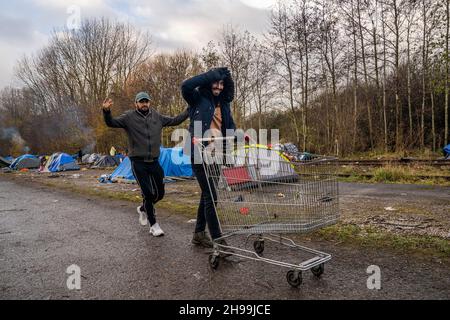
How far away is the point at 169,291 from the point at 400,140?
17599 mm

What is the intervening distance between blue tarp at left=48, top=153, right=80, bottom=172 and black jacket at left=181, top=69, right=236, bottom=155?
72.7ft

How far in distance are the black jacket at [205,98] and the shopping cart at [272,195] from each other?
372 mm

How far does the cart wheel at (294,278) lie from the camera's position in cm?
305

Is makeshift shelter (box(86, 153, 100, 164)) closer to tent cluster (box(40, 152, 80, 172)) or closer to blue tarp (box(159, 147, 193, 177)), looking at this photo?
tent cluster (box(40, 152, 80, 172))

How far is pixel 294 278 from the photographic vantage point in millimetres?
3053

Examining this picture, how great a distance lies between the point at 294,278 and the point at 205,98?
7.68ft

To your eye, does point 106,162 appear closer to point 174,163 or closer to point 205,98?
point 174,163

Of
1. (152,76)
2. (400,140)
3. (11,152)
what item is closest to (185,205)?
(400,140)

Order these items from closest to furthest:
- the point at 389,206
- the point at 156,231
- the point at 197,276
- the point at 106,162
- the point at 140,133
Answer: the point at 197,276 < the point at 140,133 < the point at 156,231 < the point at 389,206 < the point at 106,162

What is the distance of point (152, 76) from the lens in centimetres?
2786

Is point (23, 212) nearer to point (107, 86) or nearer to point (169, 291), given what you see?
point (169, 291)

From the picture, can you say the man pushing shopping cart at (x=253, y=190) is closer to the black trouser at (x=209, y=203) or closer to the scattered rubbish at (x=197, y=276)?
the black trouser at (x=209, y=203)

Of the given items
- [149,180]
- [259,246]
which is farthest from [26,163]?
[259,246]
